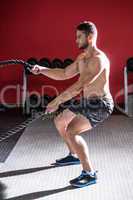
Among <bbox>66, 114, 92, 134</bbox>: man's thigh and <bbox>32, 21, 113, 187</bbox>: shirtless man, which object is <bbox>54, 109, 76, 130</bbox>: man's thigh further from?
<bbox>66, 114, 92, 134</bbox>: man's thigh

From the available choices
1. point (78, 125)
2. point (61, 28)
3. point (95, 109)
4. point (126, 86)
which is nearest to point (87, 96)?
point (95, 109)

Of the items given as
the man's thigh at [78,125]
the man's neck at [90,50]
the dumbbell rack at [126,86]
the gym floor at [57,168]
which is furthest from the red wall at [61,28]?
the man's thigh at [78,125]

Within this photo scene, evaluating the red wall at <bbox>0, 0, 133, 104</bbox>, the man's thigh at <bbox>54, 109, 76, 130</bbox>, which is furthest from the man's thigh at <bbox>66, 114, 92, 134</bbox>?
the red wall at <bbox>0, 0, 133, 104</bbox>

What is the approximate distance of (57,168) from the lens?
3.64 metres

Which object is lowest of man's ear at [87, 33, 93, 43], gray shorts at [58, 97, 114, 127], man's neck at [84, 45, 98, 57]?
gray shorts at [58, 97, 114, 127]

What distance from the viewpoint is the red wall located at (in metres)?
6.30

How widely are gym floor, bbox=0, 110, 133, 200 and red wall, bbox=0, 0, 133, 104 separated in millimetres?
1503

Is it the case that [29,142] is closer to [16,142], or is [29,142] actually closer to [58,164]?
[16,142]

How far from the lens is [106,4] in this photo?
6.27 m

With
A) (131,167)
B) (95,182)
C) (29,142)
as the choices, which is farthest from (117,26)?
(95,182)

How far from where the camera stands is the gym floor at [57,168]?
10.1 ft

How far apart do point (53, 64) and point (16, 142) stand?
1.98 meters

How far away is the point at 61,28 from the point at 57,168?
3.29m

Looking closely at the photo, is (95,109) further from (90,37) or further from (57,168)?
(57,168)
